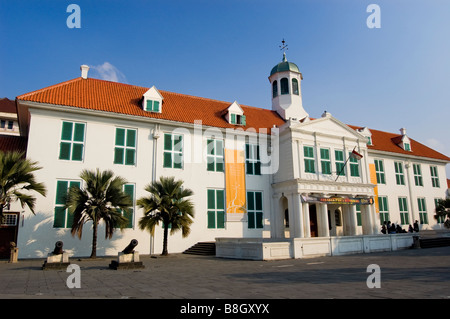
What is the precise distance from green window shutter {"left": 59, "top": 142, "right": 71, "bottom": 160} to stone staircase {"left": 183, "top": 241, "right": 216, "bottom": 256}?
940cm

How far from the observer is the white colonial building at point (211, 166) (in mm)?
18391

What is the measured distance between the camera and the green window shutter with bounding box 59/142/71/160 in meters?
19.1

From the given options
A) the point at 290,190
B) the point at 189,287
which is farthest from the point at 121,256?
the point at 290,190

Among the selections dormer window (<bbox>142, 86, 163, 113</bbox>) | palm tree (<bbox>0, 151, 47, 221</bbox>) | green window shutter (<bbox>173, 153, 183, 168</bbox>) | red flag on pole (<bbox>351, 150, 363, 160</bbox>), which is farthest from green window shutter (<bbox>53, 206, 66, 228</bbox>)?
red flag on pole (<bbox>351, 150, 363, 160</bbox>)

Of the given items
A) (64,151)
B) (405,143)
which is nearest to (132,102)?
(64,151)

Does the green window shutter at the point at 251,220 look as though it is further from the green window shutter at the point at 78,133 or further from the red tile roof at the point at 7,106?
the red tile roof at the point at 7,106

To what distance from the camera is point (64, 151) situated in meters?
19.2

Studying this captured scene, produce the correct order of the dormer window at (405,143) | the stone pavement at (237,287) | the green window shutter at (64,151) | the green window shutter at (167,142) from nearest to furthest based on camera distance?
the stone pavement at (237,287), the green window shutter at (64,151), the green window shutter at (167,142), the dormer window at (405,143)

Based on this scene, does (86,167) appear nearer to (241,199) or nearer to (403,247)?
(241,199)

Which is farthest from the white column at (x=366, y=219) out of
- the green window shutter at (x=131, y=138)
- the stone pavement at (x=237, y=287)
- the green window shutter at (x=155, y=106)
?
the green window shutter at (x=131, y=138)

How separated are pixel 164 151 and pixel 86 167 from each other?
16.4 ft

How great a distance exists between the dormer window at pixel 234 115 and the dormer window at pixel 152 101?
549 cm

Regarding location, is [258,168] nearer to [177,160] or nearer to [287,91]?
[177,160]

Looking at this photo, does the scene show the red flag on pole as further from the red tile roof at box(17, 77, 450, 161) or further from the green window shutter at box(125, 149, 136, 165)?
the green window shutter at box(125, 149, 136, 165)
